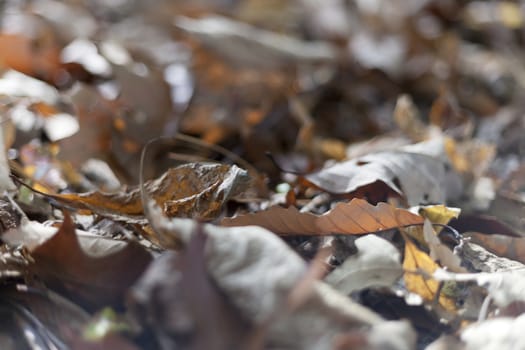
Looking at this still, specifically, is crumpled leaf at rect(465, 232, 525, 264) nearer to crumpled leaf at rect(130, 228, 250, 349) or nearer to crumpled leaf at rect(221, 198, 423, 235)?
crumpled leaf at rect(221, 198, 423, 235)

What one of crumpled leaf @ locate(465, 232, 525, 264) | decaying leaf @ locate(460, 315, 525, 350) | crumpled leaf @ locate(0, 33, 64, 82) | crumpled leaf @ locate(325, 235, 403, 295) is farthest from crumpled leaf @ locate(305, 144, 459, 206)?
crumpled leaf @ locate(0, 33, 64, 82)

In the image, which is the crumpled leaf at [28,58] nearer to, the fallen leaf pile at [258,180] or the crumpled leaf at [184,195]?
the fallen leaf pile at [258,180]

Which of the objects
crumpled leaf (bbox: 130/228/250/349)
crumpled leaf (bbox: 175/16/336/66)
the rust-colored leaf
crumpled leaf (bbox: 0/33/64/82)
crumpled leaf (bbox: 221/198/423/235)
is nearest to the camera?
crumpled leaf (bbox: 130/228/250/349)

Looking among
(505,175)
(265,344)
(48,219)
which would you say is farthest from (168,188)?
(505,175)

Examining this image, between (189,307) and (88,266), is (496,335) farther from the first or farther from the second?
(88,266)

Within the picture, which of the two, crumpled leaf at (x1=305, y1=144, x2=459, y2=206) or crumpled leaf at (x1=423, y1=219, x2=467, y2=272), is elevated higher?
crumpled leaf at (x1=423, y1=219, x2=467, y2=272)

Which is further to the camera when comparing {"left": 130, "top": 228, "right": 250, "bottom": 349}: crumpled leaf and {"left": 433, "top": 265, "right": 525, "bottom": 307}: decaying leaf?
{"left": 433, "top": 265, "right": 525, "bottom": 307}: decaying leaf
